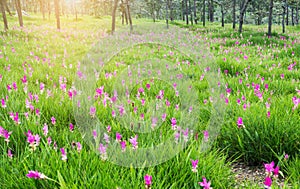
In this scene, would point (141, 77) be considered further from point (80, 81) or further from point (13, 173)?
point (13, 173)

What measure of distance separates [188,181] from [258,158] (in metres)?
1.04

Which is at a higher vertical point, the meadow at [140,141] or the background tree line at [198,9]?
the background tree line at [198,9]

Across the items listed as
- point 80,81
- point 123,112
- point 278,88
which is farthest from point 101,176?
point 278,88

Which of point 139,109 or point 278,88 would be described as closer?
point 139,109

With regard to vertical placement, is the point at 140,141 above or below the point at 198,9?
below

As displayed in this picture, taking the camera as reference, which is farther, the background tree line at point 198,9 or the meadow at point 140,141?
the background tree line at point 198,9

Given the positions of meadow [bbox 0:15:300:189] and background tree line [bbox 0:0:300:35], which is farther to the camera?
background tree line [bbox 0:0:300:35]

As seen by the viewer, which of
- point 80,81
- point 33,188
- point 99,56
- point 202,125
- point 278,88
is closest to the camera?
point 33,188

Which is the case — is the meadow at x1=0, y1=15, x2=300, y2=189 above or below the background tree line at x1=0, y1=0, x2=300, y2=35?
below

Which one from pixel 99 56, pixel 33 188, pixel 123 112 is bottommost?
pixel 33 188

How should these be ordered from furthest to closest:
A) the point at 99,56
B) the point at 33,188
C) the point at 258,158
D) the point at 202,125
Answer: the point at 99,56
the point at 202,125
the point at 258,158
the point at 33,188

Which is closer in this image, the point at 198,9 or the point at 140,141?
the point at 140,141

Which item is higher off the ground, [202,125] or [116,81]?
[116,81]

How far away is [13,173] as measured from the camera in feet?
6.08
